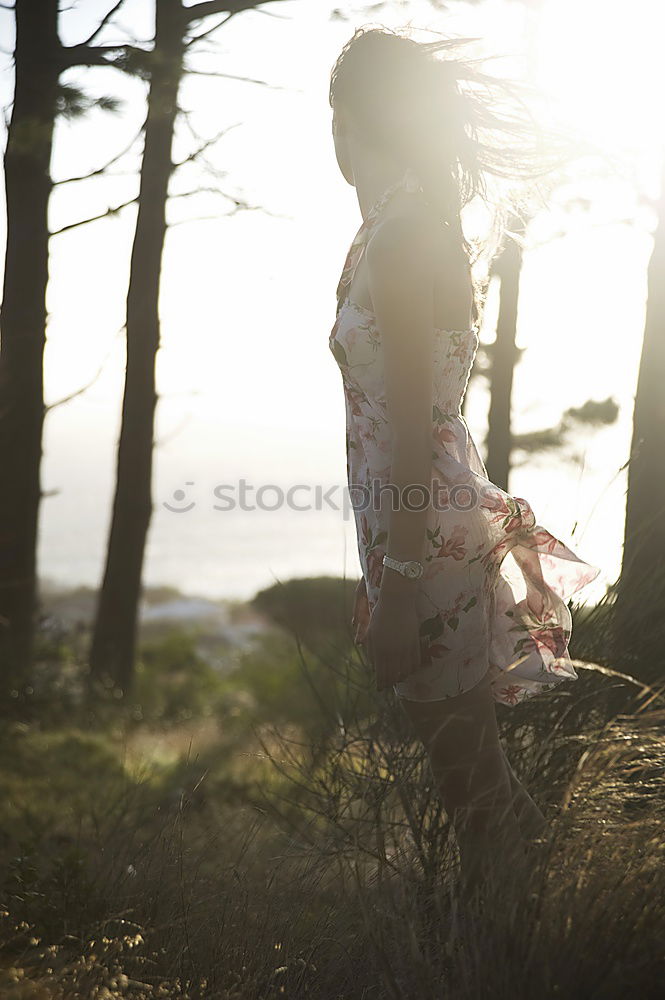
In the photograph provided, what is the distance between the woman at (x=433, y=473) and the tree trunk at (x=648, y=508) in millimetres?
546

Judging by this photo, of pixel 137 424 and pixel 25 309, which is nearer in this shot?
pixel 25 309

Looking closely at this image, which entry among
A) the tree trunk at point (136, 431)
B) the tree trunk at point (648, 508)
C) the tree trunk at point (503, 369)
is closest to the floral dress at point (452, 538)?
Result: the tree trunk at point (648, 508)

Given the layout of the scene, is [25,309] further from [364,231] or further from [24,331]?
[364,231]

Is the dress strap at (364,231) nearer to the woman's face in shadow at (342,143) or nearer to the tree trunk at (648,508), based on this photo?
the woman's face in shadow at (342,143)

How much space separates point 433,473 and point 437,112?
2.56 ft

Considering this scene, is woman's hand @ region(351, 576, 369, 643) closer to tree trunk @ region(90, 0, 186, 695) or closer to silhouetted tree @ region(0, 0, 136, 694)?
silhouetted tree @ region(0, 0, 136, 694)

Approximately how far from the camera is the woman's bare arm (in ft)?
5.73

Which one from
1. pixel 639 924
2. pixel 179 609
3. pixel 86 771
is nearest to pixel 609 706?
pixel 639 924

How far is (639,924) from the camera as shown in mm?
1530

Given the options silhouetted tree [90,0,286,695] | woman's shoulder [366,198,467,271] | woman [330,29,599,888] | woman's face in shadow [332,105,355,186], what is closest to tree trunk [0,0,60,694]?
silhouetted tree [90,0,286,695]

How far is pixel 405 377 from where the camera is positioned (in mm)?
1750

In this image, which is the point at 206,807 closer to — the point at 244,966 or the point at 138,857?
the point at 138,857

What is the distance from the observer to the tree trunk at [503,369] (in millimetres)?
7336

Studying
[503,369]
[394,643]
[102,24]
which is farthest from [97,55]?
[394,643]
